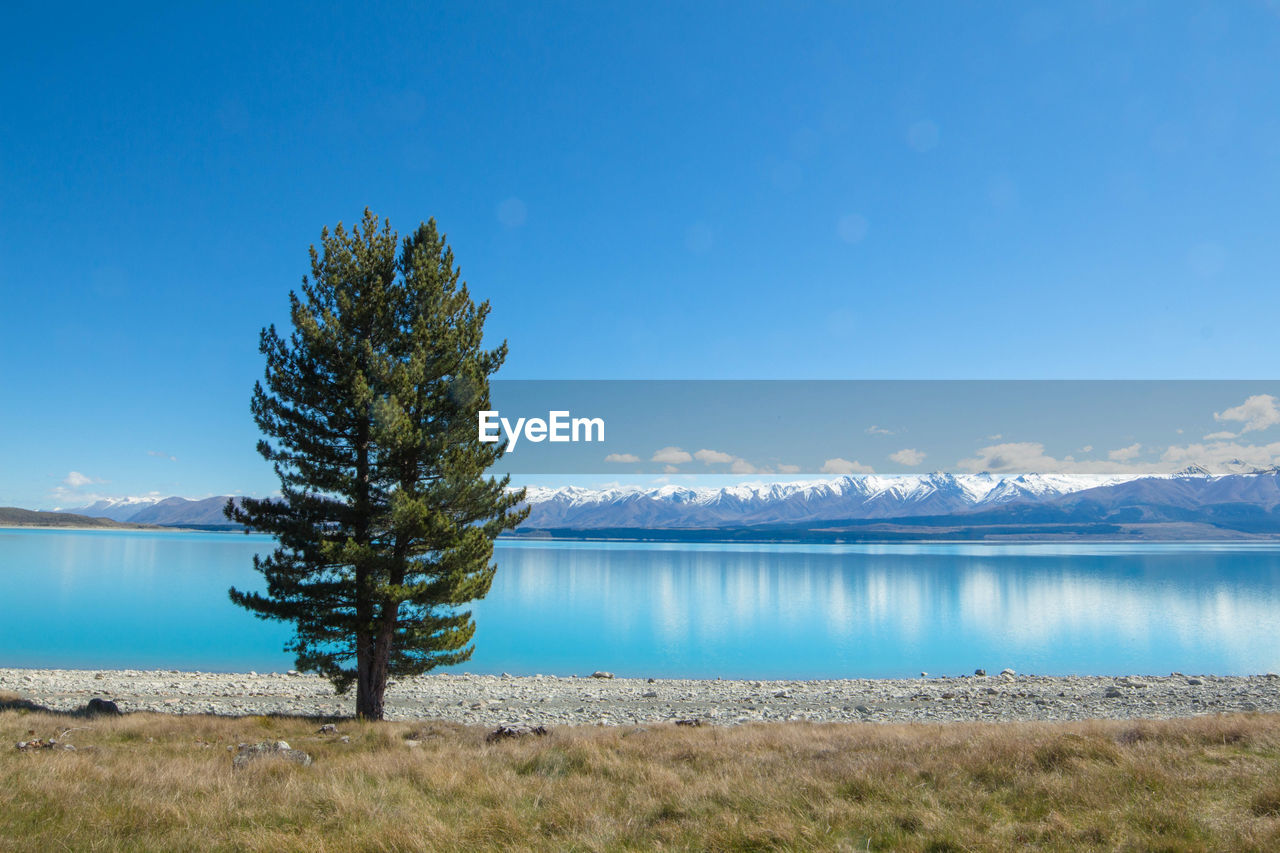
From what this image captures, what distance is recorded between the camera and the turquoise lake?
40.2m

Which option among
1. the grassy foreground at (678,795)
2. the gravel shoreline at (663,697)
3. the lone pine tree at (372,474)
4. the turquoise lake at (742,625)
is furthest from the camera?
the turquoise lake at (742,625)

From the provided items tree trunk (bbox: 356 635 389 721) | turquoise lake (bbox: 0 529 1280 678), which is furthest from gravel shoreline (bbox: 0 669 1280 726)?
turquoise lake (bbox: 0 529 1280 678)

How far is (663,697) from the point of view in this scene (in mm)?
26953

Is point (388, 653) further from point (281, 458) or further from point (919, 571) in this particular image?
point (919, 571)

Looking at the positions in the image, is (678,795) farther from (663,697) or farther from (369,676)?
(663,697)

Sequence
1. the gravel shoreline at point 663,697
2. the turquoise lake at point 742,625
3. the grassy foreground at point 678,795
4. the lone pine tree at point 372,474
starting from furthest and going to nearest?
the turquoise lake at point 742,625 → the gravel shoreline at point 663,697 → the lone pine tree at point 372,474 → the grassy foreground at point 678,795

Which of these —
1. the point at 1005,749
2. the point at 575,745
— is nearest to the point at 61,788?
the point at 575,745

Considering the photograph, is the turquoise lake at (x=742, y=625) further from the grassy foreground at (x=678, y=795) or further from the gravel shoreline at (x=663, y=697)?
the grassy foreground at (x=678, y=795)

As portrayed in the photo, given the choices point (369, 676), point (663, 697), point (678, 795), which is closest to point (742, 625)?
point (663, 697)

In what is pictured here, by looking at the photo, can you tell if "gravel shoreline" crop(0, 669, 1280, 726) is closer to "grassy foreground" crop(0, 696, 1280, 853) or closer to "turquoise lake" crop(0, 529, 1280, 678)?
"turquoise lake" crop(0, 529, 1280, 678)

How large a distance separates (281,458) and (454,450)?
408 centimetres

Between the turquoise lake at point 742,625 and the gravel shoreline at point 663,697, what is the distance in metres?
7.13

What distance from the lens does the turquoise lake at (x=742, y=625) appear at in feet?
132

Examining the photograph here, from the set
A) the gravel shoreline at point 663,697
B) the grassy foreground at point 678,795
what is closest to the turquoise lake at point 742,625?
the gravel shoreline at point 663,697
